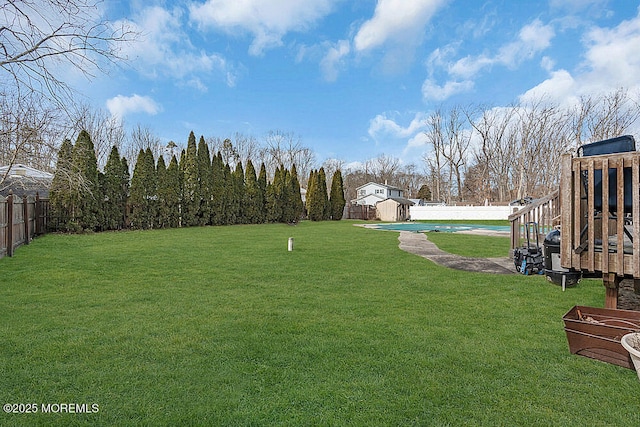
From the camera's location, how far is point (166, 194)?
17.5 metres

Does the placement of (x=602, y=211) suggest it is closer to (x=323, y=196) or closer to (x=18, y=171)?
(x=18, y=171)

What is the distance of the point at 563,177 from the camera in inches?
122

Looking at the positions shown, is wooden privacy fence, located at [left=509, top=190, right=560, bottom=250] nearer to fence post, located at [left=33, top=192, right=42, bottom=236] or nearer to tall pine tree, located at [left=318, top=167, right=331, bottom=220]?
fence post, located at [left=33, top=192, right=42, bottom=236]

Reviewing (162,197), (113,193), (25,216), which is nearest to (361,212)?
(162,197)

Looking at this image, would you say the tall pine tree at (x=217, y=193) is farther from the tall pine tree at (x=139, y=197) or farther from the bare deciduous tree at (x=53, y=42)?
the bare deciduous tree at (x=53, y=42)

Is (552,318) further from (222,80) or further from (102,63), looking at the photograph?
(222,80)

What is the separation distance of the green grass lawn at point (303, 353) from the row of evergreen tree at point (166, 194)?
A: 7.78 m

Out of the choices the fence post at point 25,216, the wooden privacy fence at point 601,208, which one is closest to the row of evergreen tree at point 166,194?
the fence post at point 25,216

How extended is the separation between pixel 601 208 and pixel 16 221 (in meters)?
11.3

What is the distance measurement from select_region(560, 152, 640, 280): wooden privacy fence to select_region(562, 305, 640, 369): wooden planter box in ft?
1.07

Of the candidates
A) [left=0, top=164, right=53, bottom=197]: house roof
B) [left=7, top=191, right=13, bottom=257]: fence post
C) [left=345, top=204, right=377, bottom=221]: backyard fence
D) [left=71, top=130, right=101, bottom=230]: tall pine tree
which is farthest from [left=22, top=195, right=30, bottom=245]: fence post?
[left=345, top=204, right=377, bottom=221]: backyard fence

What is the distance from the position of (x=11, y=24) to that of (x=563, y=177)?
6.05 metres

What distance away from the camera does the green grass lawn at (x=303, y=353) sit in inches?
77.0

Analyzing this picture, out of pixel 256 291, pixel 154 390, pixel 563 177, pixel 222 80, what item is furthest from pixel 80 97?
pixel 222 80
